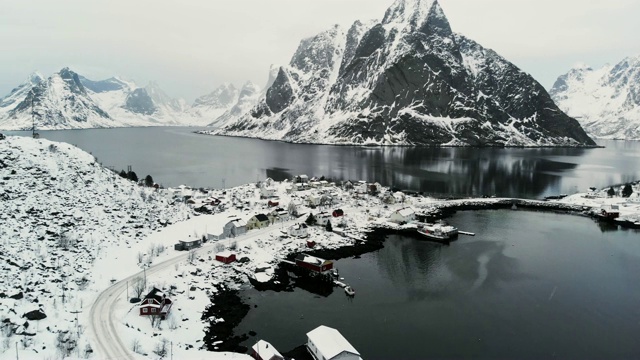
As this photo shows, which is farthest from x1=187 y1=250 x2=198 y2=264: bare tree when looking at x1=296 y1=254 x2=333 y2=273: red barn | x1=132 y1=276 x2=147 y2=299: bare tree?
x1=296 y1=254 x2=333 y2=273: red barn

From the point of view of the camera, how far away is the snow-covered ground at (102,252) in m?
40.7

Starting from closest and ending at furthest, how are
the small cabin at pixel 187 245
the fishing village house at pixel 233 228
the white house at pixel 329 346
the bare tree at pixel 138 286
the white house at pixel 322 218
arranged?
the white house at pixel 329 346 < the bare tree at pixel 138 286 < the small cabin at pixel 187 245 < the fishing village house at pixel 233 228 < the white house at pixel 322 218

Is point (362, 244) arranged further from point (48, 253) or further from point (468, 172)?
point (468, 172)

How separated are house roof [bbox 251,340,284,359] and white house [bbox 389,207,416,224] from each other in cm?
5727

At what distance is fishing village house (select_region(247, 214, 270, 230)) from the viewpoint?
80.8 meters

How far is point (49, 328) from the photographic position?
4003 cm

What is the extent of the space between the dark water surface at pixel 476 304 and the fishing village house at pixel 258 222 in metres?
21.2

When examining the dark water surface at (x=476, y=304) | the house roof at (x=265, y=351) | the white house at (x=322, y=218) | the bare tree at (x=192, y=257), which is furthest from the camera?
the white house at (x=322, y=218)

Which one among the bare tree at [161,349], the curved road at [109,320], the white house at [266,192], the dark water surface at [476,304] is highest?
the white house at [266,192]

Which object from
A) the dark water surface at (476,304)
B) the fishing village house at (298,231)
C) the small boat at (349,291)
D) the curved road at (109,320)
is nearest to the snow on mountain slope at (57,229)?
the curved road at (109,320)

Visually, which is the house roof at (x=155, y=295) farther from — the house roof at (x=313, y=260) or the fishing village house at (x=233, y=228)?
the fishing village house at (x=233, y=228)

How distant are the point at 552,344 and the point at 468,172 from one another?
142015mm

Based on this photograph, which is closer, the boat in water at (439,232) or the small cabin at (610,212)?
the boat in water at (439,232)

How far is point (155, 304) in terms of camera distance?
45.6 meters
